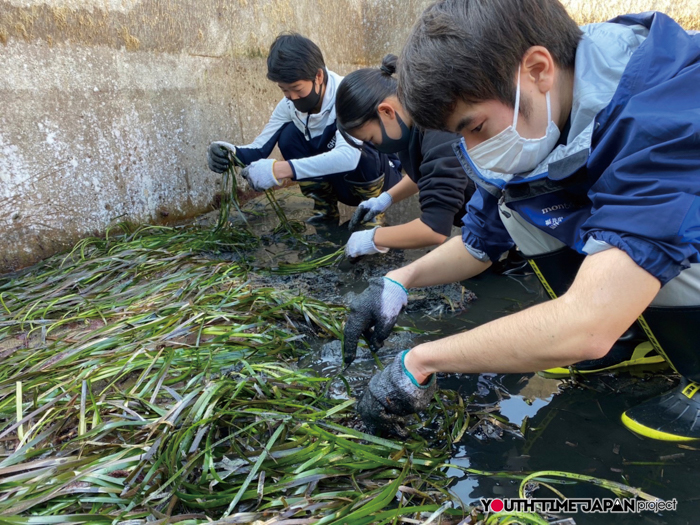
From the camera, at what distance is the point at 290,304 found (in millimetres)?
2287

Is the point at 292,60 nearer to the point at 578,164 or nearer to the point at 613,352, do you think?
the point at 578,164

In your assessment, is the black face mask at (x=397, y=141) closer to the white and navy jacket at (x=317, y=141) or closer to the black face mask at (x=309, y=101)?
the white and navy jacket at (x=317, y=141)

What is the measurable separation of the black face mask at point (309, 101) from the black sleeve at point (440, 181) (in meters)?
1.11

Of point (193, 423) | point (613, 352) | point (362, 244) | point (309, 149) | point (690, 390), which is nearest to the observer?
point (193, 423)

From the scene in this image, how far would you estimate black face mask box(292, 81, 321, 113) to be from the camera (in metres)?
3.42

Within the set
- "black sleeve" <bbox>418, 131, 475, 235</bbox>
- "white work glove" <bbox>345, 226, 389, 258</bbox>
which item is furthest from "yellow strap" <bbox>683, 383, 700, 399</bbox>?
"white work glove" <bbox>345, 226, 389, 258</bbox>

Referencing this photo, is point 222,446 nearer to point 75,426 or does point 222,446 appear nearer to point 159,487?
point 159,487

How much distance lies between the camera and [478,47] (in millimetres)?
1276

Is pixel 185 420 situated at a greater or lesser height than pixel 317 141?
lesser


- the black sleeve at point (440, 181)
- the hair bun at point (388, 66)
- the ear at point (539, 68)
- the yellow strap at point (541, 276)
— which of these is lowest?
the yellow strap at point (541, 276)

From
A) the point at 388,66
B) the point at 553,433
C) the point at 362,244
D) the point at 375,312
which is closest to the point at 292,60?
the point at 388,66

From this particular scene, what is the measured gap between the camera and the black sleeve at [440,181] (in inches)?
103

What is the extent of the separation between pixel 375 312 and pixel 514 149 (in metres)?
0.80

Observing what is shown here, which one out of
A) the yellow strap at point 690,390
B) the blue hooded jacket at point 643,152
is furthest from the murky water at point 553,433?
the blue hooded jacket at point 643,152
